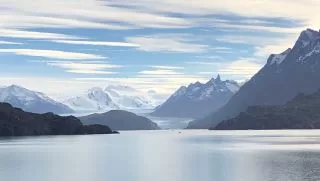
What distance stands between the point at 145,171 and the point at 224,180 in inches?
956

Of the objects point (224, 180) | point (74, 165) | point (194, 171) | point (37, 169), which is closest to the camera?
point (224, 180)

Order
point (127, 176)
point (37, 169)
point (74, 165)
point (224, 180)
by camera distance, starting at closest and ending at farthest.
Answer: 1. point (224, 180)
2. point (127, 176)
3. point (37, 169)
4. point (74, 165)

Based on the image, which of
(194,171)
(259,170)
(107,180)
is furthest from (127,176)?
(259,170)

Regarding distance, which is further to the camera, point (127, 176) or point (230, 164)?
point (230, 164)

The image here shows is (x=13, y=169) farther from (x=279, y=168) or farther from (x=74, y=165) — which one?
(x=279, y=168)

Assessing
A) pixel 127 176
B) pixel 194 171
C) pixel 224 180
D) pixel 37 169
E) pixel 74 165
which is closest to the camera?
pixel 224 180

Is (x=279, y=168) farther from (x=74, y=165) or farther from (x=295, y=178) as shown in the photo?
(x=74, y=165)

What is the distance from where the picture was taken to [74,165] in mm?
148375

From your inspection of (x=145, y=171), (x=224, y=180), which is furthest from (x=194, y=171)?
Answer: (x=224, y=180)

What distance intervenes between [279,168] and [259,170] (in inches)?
271

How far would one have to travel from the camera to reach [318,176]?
113 m

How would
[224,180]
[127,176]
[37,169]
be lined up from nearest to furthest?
[224,180], [127,176], [37,169]

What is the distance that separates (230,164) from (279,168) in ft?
50.4

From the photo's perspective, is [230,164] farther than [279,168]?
Yes
